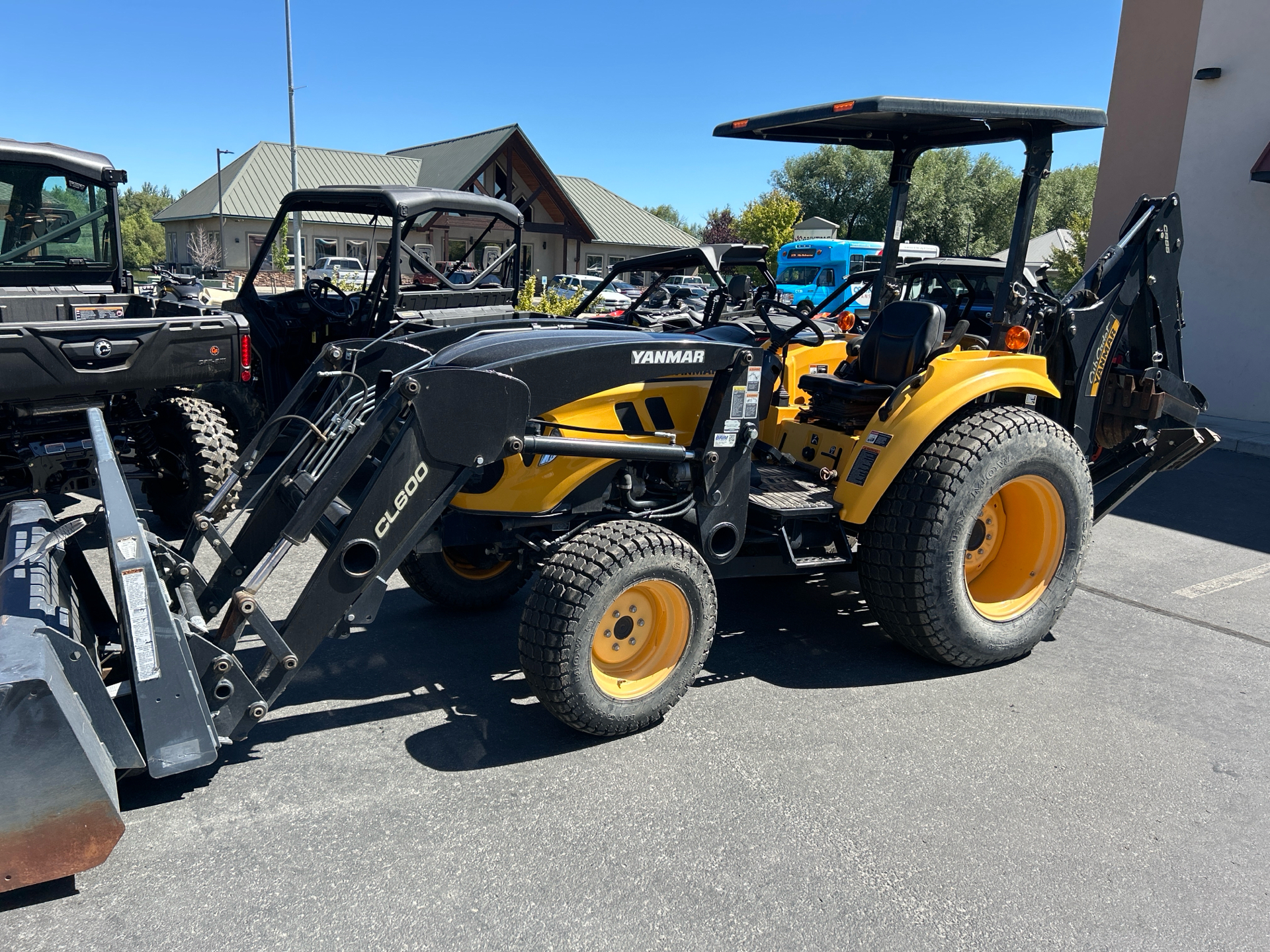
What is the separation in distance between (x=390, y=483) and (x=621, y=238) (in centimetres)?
3768

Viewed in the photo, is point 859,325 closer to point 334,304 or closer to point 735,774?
point 735,774

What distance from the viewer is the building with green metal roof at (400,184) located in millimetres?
32562

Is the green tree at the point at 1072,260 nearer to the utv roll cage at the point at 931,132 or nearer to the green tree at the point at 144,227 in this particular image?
the utv roll cage at the point at 931,132

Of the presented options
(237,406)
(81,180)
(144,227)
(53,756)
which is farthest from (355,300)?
(144,227)

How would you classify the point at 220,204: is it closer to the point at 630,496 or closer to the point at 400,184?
the point at 400,184

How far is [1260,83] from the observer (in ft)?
37.0

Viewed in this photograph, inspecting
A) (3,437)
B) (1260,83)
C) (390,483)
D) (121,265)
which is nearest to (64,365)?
(3,437)

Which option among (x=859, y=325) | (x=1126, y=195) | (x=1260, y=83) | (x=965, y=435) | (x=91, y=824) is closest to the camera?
(x=91, y=824)

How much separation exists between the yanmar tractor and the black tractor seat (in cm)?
2

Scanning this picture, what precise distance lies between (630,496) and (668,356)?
22.7 inches

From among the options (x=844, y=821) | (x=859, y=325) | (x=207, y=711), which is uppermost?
(x=859, y=325)

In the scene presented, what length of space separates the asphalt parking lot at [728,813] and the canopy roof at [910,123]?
2420mm

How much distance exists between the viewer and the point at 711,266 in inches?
176

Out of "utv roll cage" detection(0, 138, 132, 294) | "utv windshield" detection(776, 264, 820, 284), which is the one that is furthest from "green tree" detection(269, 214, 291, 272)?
"utv roll cage" detection(0, 138, 132, 294)
